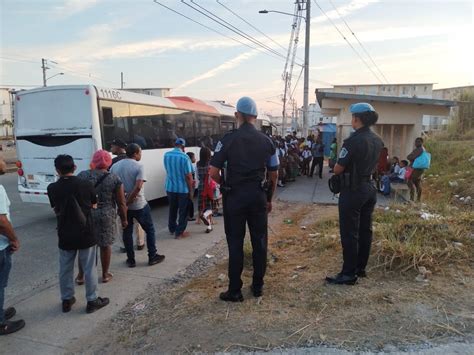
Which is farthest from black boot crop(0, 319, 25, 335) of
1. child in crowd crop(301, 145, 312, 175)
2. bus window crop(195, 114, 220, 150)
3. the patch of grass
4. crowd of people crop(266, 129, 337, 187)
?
child in crowd crop(301, 145, 312, 175)

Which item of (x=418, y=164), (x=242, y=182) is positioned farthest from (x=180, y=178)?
Result: (x=418, y=164)

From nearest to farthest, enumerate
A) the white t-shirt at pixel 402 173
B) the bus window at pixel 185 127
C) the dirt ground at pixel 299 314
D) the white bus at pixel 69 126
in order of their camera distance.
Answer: the dirt ground at pixel 299 314, the white bus at pixel 69 126, the bus window at pixel 185 127, the white t-shirt at pixel 402 173

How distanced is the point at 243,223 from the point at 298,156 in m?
10.9

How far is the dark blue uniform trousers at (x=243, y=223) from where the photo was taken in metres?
3.51

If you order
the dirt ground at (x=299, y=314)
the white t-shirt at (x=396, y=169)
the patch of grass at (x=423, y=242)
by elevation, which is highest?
the white t-shirt at (x=396, y=169)

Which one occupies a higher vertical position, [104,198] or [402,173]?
[104,198]

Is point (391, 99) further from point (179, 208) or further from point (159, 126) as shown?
point (179, 208)

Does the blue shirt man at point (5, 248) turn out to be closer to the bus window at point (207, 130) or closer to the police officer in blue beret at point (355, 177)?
the police officer in blue beret at point (355, 177)

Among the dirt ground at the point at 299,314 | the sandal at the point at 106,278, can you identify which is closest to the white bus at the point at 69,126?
the sandal at the point at 106,278

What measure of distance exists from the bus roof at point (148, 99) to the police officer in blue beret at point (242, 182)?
4.77 meters

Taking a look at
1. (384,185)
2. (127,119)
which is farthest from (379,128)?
(127,119)

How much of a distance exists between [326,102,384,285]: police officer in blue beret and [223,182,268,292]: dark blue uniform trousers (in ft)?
2.91

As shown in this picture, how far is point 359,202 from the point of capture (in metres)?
3.78

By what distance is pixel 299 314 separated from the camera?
328 cm
